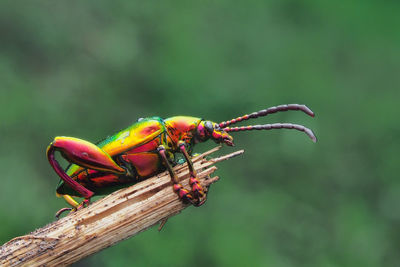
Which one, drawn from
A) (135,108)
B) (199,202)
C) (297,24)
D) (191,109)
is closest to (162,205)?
(199,202)

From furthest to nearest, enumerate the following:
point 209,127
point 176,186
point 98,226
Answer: point 209,127 < point 176,186 < point 98,226

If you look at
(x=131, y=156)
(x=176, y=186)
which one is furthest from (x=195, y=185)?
(x=131, y=156)

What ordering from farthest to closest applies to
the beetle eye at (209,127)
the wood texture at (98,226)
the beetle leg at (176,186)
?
the beetle eye at (209,127) < the beetle leg at (176,186) < the wood texture at (98,226)

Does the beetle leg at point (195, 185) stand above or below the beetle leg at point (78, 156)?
below

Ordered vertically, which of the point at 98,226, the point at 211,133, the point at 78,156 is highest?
the point at 78,156

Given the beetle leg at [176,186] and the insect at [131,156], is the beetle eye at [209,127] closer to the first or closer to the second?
the insect at [131,156]

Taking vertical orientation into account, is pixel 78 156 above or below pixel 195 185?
above

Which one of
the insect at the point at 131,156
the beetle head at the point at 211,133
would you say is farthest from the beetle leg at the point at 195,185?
the beetle head at the point at 211,133

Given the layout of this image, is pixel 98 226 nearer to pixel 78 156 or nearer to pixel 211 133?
pixel 78 156
